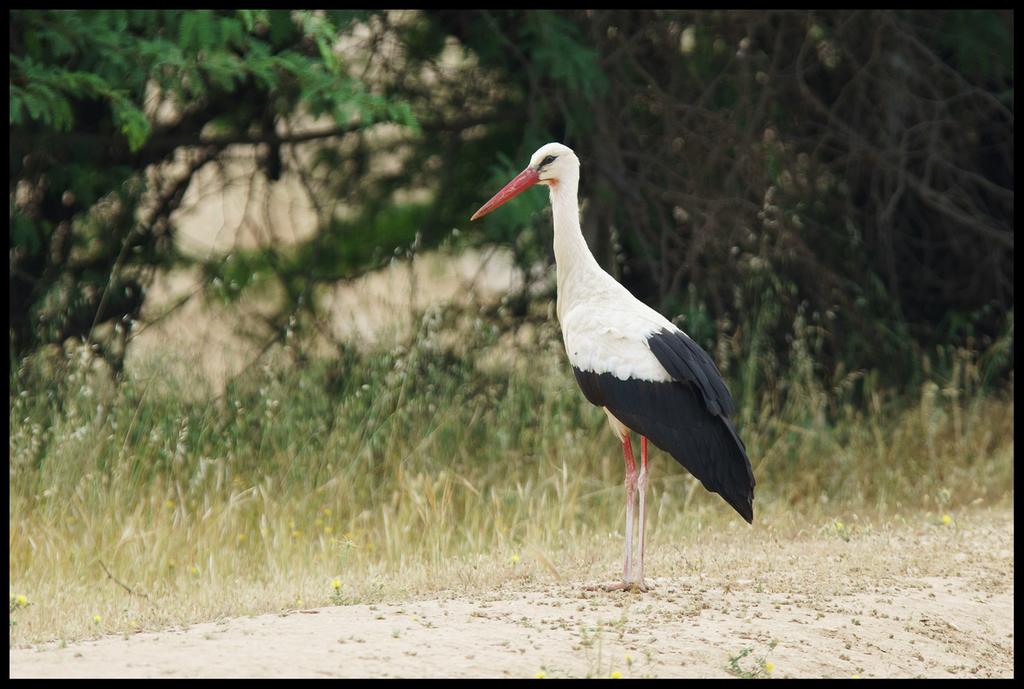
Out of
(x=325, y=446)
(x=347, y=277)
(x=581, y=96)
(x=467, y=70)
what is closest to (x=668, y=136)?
(x=581, y=96)

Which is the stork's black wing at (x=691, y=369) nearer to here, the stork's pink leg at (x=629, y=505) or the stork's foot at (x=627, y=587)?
the stork's pink leg at (x=629, y=505)

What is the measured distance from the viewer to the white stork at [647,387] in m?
5.84

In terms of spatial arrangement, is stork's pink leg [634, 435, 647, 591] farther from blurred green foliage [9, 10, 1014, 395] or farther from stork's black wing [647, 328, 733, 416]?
blurred green foliage [9, 10, 1014, 395]

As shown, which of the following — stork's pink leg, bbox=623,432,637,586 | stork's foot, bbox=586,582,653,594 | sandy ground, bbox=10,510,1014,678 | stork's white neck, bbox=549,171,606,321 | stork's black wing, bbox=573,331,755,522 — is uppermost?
stork's white neck, bbox=549,171,606,321

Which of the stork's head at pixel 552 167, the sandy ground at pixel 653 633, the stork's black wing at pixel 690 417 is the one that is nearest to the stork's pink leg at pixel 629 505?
the sandy ground at pixel 653 633

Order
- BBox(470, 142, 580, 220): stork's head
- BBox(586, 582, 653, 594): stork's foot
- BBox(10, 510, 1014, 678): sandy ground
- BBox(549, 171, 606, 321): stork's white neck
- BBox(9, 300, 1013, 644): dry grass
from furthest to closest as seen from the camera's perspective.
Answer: BBox(470, 142, 580, 220): stork's head
BBox(9, 300, 1013, 644): dry grass
BBox(549, 171, 606, 321): stork's white neck
BBox(586, 582, 653, 594): stork's foot
BBox(10, 510, 1014, 678): sandy ground

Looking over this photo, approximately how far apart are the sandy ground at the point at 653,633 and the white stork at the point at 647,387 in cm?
41

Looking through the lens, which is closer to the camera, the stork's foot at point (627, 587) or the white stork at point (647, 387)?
the stork's foot at point (627, 587)

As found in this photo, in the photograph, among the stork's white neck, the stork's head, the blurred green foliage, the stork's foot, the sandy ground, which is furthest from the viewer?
the blurred green foliage

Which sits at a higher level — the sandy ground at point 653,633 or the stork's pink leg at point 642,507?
the stork's pink leg at point 642,507

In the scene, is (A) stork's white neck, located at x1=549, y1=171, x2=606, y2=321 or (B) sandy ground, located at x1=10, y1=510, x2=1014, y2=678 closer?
(B) sandy ground, located at x1=10, y1=510, x2=1014, y2=678

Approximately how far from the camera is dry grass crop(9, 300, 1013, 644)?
6.44 m

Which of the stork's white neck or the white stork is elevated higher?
the stork's white neck

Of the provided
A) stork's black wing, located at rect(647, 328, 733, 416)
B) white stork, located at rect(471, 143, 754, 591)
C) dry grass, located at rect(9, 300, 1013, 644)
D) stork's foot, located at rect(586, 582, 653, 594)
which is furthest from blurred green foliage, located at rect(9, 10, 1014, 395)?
stork's foot, located at rect(586, 582, 653, 594)
